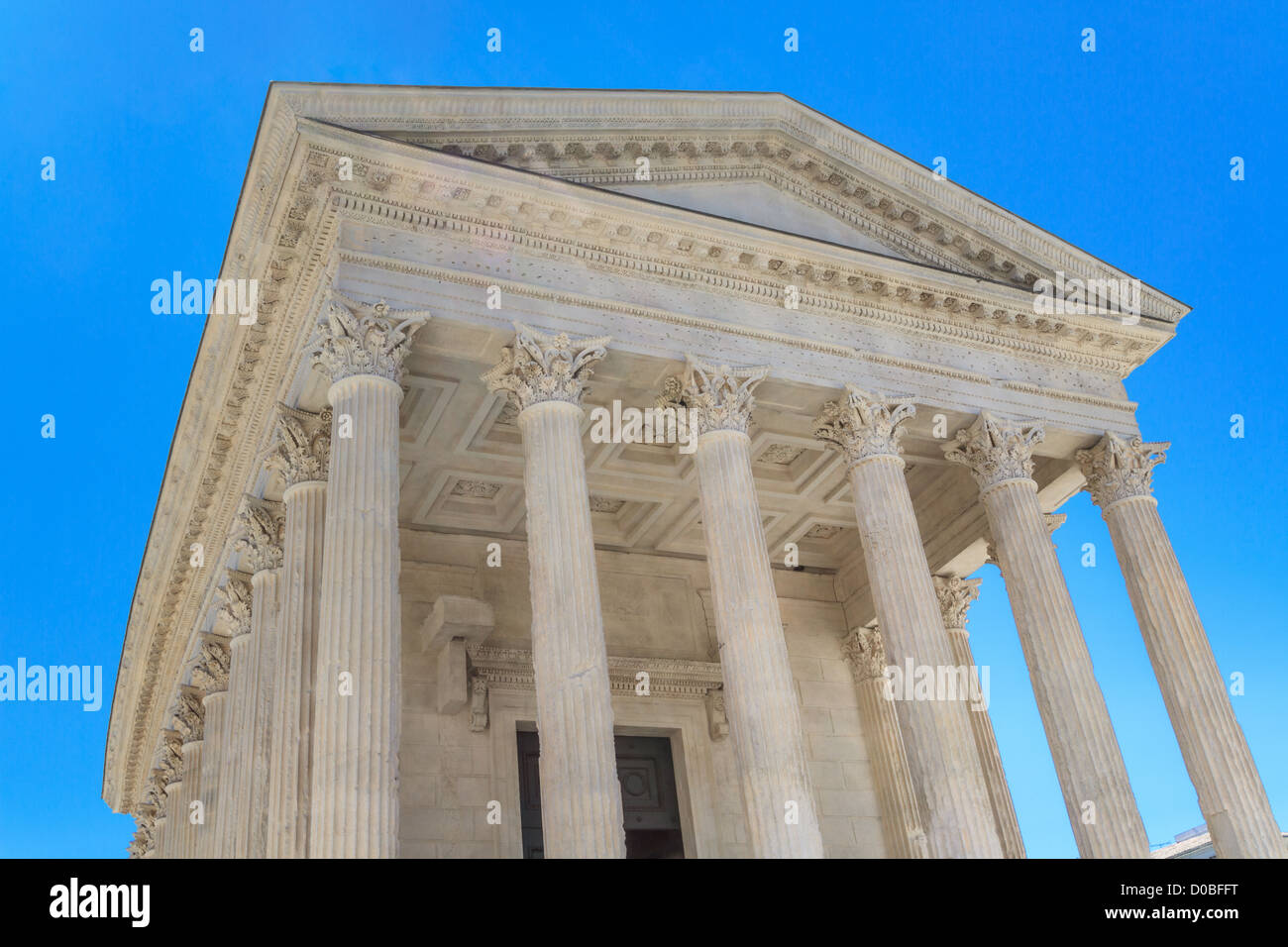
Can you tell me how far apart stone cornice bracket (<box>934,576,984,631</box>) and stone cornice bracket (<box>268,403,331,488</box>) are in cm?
1337

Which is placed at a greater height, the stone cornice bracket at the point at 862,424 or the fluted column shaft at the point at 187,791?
the stone cornice bracket at the point at 862,424

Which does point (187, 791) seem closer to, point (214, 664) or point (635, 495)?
point (214, 664)

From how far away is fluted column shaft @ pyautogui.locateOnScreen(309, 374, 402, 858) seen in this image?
12.7 m

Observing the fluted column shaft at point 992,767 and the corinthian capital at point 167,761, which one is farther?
the corinthian capital at point 167,761

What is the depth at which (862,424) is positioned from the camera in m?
19.2

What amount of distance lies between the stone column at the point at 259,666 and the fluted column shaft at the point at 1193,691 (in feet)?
48.3

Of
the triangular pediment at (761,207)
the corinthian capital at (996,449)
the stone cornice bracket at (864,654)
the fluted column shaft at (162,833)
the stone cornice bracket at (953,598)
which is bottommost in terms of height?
the fluted column shaft at (162,833)

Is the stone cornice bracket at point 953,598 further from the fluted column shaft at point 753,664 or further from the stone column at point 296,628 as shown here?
the stone column at point 296,628

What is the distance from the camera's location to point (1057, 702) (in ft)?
61.1

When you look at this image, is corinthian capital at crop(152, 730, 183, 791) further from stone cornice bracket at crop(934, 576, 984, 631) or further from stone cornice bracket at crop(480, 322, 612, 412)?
stone cornice bracket at crop(934, 576, 984, 631)

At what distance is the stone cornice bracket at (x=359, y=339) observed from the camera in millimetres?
15531

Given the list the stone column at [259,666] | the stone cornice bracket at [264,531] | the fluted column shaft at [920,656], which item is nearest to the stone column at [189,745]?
the stone column at [259,666]

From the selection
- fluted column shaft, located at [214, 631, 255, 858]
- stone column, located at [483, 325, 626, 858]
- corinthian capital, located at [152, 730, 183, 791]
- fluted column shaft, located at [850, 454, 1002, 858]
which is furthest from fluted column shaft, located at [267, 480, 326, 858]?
corinthian capital, located at [152, 730, 183, 791]
